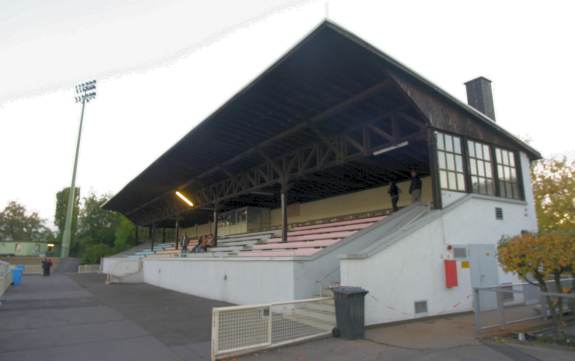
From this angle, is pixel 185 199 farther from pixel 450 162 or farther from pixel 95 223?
pixel 95 223

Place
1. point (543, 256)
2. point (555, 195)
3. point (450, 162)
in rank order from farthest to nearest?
point (555, 195), point (450, 162), point (543, 256)

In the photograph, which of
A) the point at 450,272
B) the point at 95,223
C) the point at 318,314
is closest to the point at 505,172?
the point at 450,272

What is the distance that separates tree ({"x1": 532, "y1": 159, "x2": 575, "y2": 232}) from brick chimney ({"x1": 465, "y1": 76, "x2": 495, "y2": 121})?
16.7 metres

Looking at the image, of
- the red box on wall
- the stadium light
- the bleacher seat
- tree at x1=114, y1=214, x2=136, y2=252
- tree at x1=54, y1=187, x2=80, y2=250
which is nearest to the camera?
the red box on wall

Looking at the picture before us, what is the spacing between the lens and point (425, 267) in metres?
9.51

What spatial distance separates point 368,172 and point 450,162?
4311mm

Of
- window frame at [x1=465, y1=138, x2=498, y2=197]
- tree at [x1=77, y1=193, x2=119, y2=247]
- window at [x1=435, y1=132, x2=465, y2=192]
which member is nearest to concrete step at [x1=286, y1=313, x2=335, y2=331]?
window at [x1=435, y1=132, x2=465, y2=192]

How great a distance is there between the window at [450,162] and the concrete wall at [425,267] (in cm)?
63

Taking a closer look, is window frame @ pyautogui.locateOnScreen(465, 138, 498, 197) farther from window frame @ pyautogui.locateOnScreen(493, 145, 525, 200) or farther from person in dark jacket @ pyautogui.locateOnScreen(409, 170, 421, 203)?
person in dark jacket @ pyautogui.locateOnScreen(409, 170, 421, 203)

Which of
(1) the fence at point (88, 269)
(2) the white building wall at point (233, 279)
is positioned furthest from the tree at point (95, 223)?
(2) the white building wall at point (233, 279)

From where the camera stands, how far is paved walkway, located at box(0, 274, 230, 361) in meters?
6.50

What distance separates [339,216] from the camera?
18.5 metres

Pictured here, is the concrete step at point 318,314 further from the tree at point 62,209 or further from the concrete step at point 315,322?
the tree at point 62,209

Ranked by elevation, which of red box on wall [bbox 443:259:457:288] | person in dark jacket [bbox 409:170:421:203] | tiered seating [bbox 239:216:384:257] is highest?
person in dark jacket [bbox 409:170:421:203]
